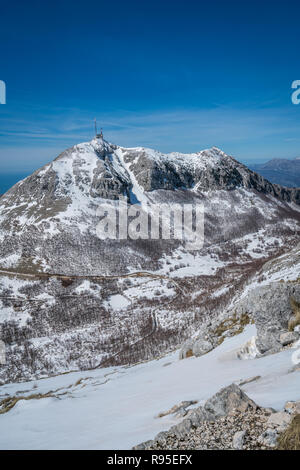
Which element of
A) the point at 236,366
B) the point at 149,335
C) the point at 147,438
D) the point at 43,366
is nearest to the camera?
the point at 147,438

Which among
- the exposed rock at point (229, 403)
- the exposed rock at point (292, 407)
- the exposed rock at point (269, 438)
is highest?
the exposed rock at point (292, 407)

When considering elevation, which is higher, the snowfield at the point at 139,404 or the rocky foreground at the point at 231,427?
the rocky foreground at the point at 231,427

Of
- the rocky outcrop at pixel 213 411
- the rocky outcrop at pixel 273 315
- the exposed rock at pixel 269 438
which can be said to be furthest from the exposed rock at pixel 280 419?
the rocky outcrop at pixel 273 315

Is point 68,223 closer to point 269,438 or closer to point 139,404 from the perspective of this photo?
point 139,404

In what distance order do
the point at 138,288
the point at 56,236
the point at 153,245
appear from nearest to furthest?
the point at 138,288 → the point at 56,236 → the point at 153,245

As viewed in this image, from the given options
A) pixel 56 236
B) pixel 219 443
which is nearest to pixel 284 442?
pixel 219 443

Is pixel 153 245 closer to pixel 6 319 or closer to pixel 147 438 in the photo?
pixel 6 319

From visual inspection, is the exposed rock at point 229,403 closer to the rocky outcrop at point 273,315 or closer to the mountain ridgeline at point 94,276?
the rocky outcrop at point 273,315
